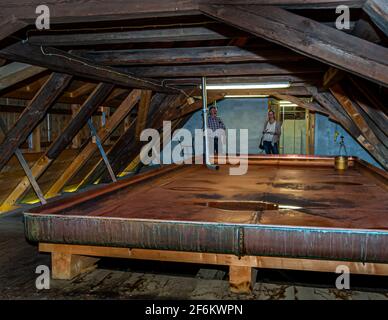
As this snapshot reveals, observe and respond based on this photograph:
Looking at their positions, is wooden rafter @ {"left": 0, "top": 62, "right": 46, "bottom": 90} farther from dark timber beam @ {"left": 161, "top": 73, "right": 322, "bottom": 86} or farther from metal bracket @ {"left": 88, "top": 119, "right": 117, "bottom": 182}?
dark timber beam @ {"left": 161, "top": 73, "right": 322, "bottom": 86}

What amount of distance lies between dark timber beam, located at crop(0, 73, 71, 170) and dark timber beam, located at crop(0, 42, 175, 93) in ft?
0.75

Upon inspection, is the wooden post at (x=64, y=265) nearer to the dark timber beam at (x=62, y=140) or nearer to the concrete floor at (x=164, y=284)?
the concrete floor at (x=164, y=284)

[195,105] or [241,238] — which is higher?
[195,105]

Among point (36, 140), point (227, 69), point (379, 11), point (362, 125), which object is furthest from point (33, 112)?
point (362, 125)

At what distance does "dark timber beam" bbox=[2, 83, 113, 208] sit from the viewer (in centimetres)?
477

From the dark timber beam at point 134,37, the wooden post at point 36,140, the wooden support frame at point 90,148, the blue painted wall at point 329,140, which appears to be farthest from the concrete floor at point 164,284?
the blue painted wall at point 329,140

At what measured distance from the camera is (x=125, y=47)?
14.2 feet

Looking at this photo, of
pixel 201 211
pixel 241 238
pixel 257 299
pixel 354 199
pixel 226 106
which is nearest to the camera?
pixel 241 238

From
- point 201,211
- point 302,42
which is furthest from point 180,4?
point 201,211

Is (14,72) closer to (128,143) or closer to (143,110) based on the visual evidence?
(143,110)

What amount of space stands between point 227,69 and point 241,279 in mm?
2976

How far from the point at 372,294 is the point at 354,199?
0.67 m

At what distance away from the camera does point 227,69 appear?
14.9ft
